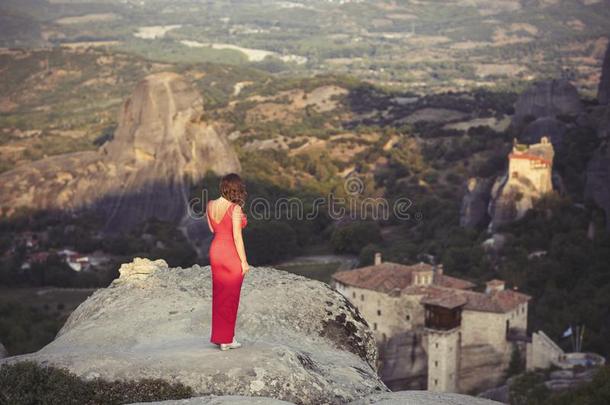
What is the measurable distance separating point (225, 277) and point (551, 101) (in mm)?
60453

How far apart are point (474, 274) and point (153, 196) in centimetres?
1890

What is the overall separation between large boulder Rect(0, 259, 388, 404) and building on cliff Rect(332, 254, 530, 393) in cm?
1979

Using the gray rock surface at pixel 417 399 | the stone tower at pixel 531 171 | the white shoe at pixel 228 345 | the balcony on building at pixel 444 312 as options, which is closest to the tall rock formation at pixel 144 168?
the stone tower at pixel 531 171

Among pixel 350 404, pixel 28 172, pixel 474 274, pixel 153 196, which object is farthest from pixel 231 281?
pixel 28 172

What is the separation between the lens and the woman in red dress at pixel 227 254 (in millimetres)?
10422

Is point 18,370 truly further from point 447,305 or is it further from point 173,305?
point 447,305

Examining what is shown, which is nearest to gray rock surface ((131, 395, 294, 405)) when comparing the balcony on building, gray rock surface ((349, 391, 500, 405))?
gray rock surface ((349, 391, 500, 405))

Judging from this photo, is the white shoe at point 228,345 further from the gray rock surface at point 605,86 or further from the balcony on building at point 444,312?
the gray rock surface at point 605,86

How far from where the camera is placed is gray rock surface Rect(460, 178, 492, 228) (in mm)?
48531

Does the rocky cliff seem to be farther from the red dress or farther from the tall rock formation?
the tall rock formation

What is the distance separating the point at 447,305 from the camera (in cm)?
3319

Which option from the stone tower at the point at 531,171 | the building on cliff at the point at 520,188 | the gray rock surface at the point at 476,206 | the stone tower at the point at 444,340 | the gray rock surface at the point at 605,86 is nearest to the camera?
the stone tower at the point at 444,340

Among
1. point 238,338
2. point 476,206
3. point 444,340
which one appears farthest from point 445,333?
point 238,338

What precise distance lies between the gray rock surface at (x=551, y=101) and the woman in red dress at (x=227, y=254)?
58476mm
